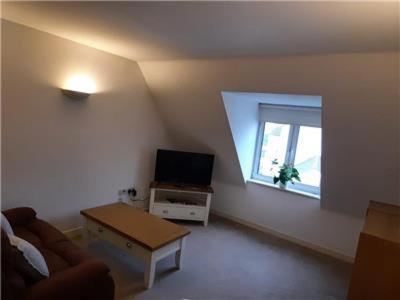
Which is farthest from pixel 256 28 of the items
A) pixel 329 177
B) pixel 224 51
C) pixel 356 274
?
pixel 329 177

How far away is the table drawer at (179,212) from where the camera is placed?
3986 millimetres

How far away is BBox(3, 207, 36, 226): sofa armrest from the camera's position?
8.13 ft

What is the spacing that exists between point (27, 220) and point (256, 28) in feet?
8.33

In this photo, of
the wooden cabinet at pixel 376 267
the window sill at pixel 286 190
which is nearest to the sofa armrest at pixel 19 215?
the wooden cabinet at pixel 376 267

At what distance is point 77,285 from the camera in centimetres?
177

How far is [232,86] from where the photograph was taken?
298 centimetres

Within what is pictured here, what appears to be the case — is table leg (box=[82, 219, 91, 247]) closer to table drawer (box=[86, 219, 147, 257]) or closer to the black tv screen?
table drawer (box=[86, 219, 147, 257])

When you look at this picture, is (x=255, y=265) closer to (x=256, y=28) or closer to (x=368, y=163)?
(x=368, y=163)

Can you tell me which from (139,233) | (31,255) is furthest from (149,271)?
(31,255)

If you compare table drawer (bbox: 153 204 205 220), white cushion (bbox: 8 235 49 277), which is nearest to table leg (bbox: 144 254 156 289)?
white cushion (bbox: 8 235 49 277)

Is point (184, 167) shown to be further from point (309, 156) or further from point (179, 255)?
point (309, 156)

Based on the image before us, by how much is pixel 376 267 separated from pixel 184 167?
9.17ft

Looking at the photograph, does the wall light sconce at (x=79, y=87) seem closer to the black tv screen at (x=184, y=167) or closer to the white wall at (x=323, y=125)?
the white wall at (x=323, y=125)

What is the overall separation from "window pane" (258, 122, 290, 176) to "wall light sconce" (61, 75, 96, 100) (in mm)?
2437
